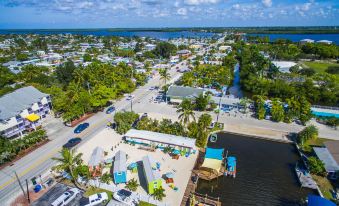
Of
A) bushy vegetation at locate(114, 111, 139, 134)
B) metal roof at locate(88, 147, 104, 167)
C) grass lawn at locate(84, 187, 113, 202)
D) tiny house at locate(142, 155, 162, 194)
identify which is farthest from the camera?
bushy vegetation at locate(114, 111, 139, 134)

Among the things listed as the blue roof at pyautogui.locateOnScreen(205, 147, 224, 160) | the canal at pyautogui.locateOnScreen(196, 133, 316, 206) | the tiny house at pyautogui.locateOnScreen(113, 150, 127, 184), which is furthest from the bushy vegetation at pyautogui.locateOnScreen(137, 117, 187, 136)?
A: the tiny house at pyautogui.locateOnScreen(113, 150, 127, 184)

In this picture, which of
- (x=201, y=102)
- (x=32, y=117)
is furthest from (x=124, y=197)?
(x=201, y=102)

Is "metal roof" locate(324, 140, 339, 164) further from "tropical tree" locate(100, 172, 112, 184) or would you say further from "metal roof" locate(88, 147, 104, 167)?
"metal roof" locate(88, 147, 104, 167)

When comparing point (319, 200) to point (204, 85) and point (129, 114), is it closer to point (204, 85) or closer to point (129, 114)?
point (129, 114)

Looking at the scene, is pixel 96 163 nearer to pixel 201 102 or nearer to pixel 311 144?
pixel 201 102

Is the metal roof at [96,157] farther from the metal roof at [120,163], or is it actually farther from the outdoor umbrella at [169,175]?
the outdoor umbrella at [169,175]
